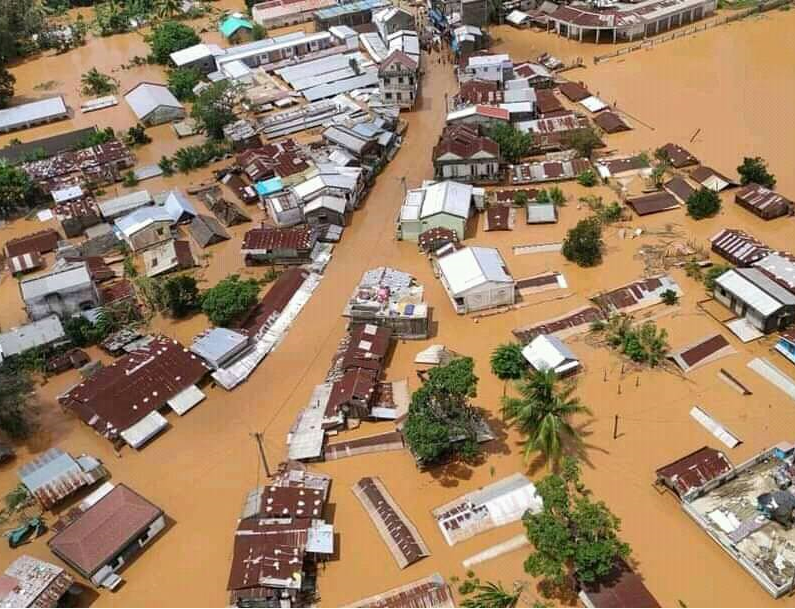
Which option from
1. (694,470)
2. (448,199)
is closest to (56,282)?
(448,199)

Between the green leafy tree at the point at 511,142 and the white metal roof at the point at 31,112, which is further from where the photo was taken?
the white metal roof at the point at 31,112

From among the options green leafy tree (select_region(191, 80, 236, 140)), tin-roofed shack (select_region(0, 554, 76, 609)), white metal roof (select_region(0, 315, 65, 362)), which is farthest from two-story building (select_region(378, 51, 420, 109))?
tin-roofed shack (select_region(0, 554, 76, 609))

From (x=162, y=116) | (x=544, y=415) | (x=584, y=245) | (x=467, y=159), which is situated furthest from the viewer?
(x=162, y=116)

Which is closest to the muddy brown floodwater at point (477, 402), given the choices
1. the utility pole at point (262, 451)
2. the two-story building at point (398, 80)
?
the utility pole at point (262, 451)

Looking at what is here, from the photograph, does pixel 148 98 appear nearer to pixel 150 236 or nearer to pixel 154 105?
pixel 154 105

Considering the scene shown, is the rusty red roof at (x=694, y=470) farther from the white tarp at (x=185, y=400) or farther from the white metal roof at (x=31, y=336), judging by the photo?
the white metal roof at (x=31, y=336)

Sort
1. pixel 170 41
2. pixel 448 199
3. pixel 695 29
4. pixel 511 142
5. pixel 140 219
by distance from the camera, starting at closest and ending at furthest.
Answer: pixel 448 199 < pixel 140 219 < pixel 511 142 < pixel 695 29 < pixel 170 41
